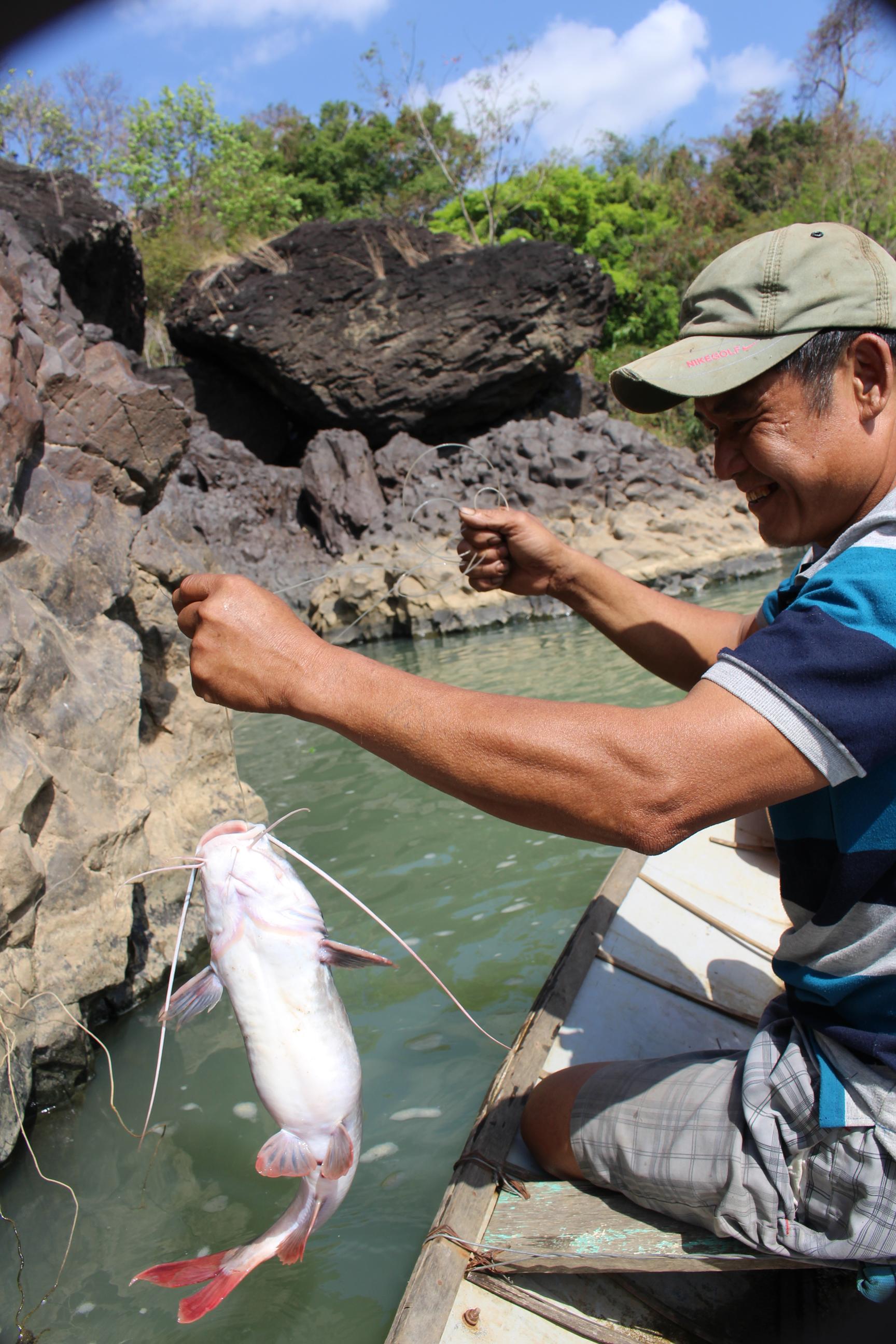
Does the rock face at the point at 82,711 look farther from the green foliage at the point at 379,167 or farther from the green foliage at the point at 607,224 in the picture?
the green foliage at the point at 379,167

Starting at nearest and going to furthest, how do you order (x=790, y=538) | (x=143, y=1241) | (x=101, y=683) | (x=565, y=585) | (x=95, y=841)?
(x=790, y=538), (x=143, y=1241), (x=565, y=585), (x=95, y=841), (x=101, y=683)

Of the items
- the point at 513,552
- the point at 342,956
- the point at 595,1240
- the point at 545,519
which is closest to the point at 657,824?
the point at 342,956

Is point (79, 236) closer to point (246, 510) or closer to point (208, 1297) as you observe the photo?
point (246, 510)

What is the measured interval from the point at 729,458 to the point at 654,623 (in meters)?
1.09

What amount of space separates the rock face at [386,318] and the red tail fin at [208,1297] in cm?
2138

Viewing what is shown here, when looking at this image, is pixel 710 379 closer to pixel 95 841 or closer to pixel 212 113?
pixel 95 841

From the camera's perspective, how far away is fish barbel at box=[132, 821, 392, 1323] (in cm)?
188

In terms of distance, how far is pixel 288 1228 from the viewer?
1964 millimetres

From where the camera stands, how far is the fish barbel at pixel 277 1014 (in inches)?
74.1

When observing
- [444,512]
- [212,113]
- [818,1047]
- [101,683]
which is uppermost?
[212,113]

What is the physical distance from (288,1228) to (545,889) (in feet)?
10.8

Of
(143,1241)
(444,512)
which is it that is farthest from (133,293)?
(143,1241)

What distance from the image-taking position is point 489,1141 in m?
2.44

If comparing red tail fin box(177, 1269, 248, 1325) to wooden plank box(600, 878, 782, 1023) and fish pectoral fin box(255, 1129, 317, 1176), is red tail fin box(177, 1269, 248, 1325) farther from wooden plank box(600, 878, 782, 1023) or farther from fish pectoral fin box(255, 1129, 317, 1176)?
wooden plank box(600, 878, 782, 1023)
